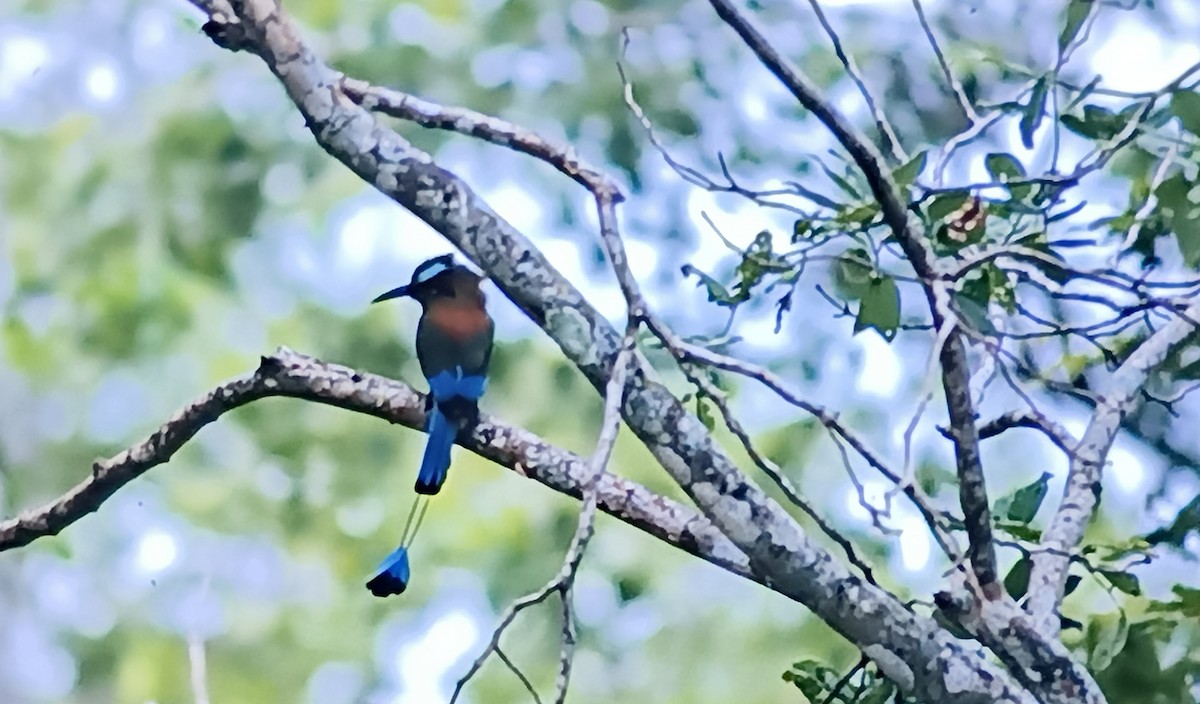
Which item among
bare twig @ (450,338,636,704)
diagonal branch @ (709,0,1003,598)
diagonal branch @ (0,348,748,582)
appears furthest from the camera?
diagonal branch @ (0,348,748,582)

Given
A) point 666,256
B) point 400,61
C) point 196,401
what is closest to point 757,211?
point 666,256

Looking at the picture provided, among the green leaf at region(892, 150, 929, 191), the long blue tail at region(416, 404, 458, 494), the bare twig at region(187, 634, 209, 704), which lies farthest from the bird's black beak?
the green leaf at region(892, 150, 929, 191)

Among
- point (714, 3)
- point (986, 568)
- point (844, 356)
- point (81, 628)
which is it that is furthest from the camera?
point (844, 356)

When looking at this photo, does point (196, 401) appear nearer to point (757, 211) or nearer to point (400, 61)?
point (400, 61)

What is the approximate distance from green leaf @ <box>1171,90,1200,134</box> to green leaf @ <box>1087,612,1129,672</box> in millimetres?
386

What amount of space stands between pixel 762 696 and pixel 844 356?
30 cm

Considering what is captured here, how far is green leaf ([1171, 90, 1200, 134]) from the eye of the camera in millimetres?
913

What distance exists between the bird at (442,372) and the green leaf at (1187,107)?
0.53 m

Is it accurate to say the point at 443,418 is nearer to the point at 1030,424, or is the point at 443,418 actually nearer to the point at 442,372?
the point at 442,372

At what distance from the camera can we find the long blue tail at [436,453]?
41.3 inches

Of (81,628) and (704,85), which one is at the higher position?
(704,85)

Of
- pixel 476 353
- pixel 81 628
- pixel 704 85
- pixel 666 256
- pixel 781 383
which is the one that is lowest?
pixel 81 628

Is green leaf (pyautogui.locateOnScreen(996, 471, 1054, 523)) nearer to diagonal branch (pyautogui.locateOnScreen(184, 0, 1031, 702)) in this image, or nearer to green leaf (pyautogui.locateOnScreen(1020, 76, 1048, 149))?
diagonal branch (pyautogui.locateOnScreen(184, 0, 1031, 702))

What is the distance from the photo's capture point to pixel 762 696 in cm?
110
